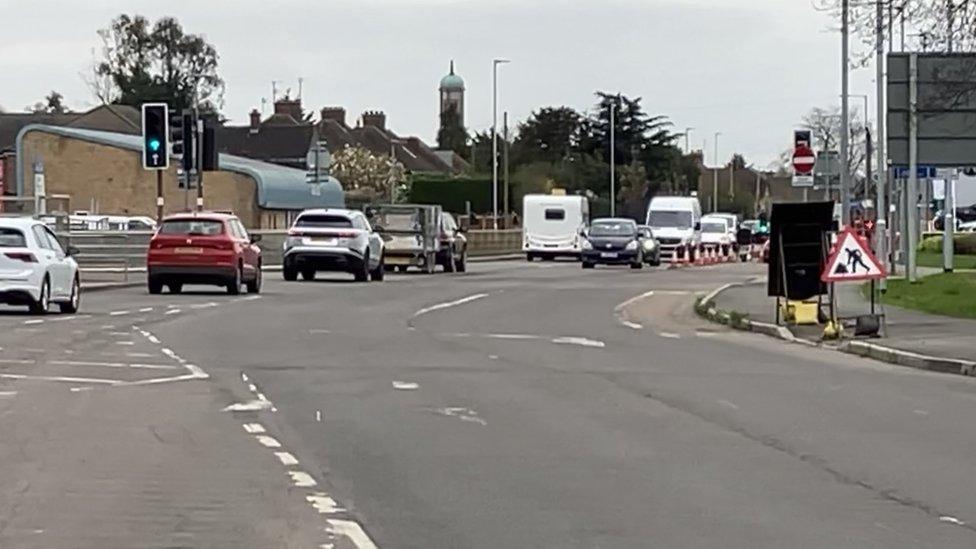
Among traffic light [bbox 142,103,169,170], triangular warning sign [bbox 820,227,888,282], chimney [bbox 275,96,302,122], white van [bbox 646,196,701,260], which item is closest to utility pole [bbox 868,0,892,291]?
triangular warning sign [bbox 820,227,888,282]

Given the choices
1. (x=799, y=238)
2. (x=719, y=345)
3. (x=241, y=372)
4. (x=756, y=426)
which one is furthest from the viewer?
(x=799, y=238)

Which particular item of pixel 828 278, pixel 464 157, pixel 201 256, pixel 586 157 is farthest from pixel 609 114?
pixel 828 278

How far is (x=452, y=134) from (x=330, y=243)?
5939 inches

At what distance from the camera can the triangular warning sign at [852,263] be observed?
83.7ft

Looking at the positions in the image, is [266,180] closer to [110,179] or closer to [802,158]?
[110,179]

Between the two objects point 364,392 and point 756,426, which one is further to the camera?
point 364,392

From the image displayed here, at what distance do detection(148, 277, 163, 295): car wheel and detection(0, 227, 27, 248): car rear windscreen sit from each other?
8276mm

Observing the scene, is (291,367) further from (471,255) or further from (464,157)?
(464,157)

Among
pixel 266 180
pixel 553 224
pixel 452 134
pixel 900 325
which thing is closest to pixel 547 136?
pixel 452 134

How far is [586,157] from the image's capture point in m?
129

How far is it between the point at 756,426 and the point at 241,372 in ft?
20.3

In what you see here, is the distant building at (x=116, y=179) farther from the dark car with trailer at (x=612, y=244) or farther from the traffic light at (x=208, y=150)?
the traffic light at (x=208, y=150)

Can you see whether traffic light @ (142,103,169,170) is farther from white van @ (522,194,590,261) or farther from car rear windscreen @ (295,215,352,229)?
white van @ (522,194,590,261)

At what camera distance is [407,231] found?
5138 cm
